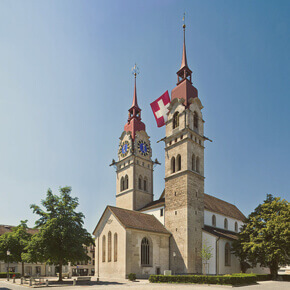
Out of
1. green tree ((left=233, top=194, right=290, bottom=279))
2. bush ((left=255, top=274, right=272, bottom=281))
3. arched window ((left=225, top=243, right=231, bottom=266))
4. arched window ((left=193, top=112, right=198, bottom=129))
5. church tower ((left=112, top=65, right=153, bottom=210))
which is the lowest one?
bush ((left=255, top=274, right=272, bottom=281))

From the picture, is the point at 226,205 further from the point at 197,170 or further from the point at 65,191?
the point at 65,191

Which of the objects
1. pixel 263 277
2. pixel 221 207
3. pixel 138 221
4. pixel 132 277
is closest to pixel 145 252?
pixel 138 221

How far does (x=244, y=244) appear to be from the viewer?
3928cm

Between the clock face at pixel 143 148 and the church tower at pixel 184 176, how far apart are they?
10145 millimetres

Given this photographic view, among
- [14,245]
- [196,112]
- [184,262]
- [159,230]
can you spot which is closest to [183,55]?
[196,112]

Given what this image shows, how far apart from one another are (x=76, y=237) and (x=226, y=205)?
3576cm

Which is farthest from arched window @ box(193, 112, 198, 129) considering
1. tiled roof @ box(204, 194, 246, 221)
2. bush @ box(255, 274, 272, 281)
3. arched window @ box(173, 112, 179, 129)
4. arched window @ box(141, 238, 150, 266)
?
bush @ box(255, 274, 272, 281)

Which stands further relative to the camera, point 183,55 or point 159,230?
point 183,55

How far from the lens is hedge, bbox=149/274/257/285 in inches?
1116

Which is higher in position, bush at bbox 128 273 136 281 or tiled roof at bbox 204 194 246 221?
tiled roof at bbox 204 194 246 221

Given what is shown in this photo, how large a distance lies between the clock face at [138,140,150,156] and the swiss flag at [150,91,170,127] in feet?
26.1

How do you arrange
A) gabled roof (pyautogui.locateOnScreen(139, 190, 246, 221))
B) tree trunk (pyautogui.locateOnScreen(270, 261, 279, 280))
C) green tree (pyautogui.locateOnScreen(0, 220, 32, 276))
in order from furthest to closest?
green tree (pyautogui.locateOnScreen(0, 220, 32, 276)) → gabled roof (pyautogui.locateOnScreen(139, 190, 246, 221)) → tree trunk (pyautogui.locateOnScreen(270, 261, 279, 280))

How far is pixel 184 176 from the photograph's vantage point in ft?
141

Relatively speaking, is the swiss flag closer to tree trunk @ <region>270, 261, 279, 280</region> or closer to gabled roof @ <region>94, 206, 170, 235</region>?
gabled roof @ <region>94, 206, 170, 235</region>
